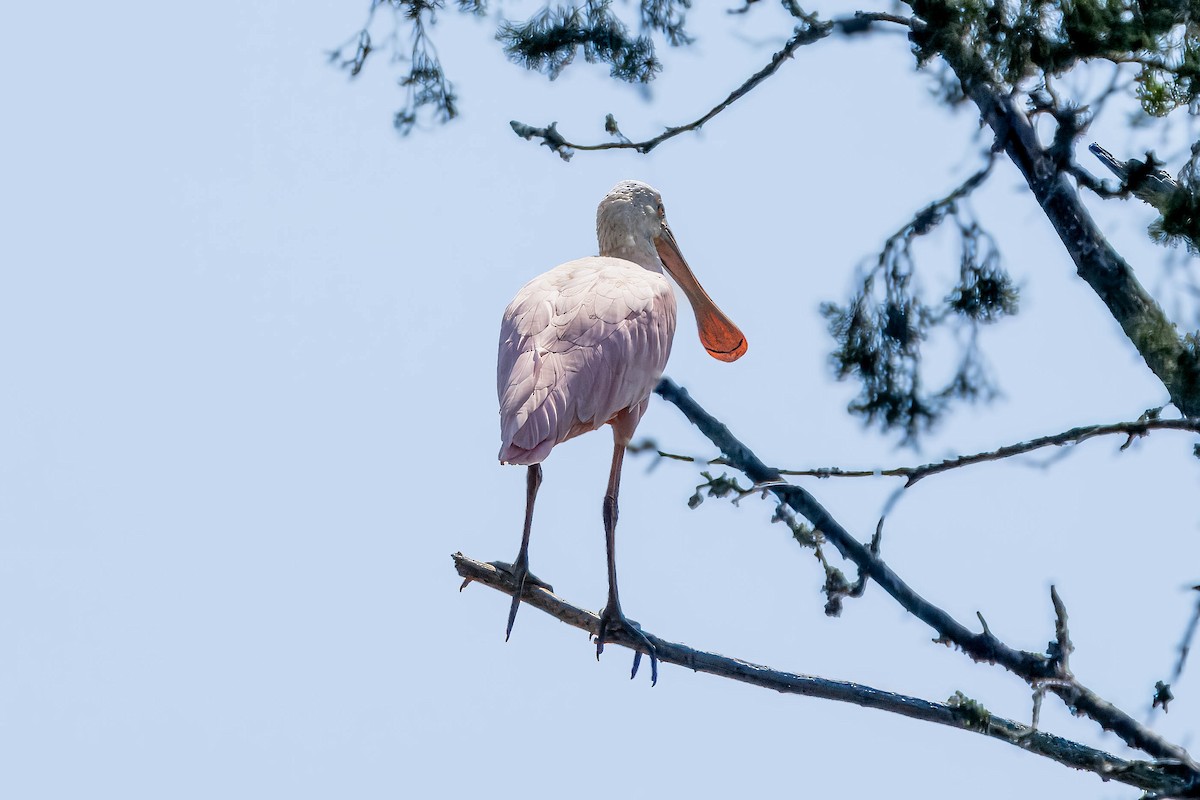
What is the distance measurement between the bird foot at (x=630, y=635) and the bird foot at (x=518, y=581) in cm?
28

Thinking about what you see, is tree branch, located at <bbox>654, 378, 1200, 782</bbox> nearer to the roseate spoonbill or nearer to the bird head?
the roseate spoonbill

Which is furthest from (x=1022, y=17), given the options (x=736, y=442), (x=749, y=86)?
(x=736, y=442)

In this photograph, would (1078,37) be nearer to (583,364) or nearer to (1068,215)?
(1068,215)

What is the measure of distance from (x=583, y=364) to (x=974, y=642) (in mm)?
1903

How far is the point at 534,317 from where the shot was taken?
23.4 ft

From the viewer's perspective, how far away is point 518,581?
21.6 ft

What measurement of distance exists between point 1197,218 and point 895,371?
1.96 m

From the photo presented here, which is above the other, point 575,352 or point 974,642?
point 575,352

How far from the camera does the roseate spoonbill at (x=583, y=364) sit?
670 centimetres

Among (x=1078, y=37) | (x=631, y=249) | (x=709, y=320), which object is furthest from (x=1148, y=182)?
(x=709, y=320)

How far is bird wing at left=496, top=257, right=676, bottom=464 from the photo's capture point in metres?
6.70

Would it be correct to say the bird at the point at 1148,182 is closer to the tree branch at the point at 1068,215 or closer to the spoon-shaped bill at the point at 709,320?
the tree branch at the point at 1068,215

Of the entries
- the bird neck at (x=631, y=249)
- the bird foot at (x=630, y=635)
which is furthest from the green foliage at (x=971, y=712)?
the bird neck at (x=631, y=249)

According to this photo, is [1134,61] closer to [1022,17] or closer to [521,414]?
[1022,17]
